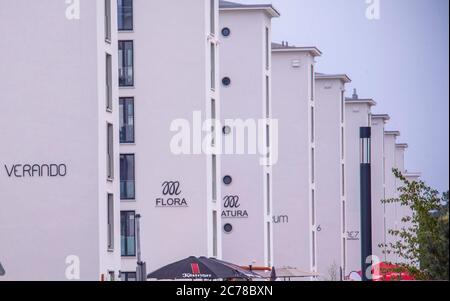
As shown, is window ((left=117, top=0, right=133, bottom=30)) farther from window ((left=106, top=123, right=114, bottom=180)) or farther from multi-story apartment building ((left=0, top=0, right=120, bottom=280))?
multi-story apartment building ((left=0, top=0, right=120, bottom=280))

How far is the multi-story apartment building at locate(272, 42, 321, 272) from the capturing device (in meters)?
54.5

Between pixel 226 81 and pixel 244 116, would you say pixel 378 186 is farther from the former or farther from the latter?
pixel 226 81

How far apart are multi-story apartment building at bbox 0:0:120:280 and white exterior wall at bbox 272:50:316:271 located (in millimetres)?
24184

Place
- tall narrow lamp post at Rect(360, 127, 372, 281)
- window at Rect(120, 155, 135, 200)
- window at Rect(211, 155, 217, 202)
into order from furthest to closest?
window at Rect(211, 155, 217, 202), window at Rect(120, 155, 135, 200), tall narrow lamp post at Rect(360, 127, 372, 281)

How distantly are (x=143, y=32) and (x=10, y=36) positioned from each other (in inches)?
370

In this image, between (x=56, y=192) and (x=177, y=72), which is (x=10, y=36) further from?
(x=177, y=72)

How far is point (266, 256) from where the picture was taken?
48.3 m

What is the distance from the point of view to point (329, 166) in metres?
60.8

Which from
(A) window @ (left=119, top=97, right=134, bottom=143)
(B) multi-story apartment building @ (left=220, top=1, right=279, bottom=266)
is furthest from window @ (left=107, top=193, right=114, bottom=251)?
(B) multi-story apartment building @ (left=220, top=1, right=279, bottom=266)

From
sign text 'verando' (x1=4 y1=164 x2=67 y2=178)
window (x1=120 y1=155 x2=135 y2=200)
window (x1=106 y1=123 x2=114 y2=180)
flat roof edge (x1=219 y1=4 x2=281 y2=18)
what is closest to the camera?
sign text 'verando' (x1=4 y1=164 x2=67 y2=178)

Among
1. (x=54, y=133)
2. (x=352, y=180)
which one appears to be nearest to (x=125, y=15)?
(x=54, y=133)

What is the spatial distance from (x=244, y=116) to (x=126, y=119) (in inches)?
344

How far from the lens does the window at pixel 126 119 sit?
39.6m

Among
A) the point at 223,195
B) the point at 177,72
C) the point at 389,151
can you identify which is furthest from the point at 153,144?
the point at 389,151
